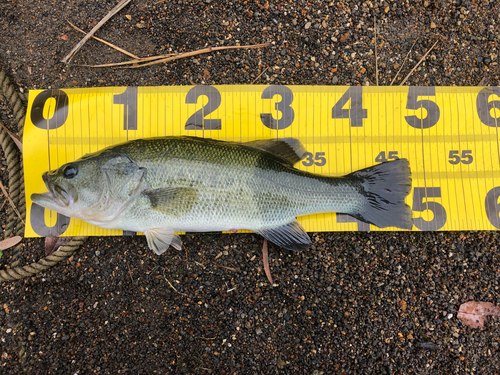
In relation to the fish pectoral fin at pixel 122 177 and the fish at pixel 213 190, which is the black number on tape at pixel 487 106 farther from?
the fish pectoral fin at pixel 122 177

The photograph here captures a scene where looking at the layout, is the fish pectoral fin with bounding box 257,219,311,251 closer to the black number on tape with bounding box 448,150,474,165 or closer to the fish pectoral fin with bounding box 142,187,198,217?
the fish pectoral fin with bounding box 142,187,198,217

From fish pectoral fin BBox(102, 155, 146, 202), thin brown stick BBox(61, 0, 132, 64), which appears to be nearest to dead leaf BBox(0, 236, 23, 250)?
fish pectoral fin BBox(102, 155, 146, 202)

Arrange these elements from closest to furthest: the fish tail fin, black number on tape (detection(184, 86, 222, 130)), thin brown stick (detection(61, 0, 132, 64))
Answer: the fish tail fin < black number on tape (detection(184, 86, 222, 130)) < thin brown stick (detection(61, 0, 132, 64))

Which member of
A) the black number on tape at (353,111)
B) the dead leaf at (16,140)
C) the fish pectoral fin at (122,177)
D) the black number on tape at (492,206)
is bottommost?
the black number on tape at (492,206)

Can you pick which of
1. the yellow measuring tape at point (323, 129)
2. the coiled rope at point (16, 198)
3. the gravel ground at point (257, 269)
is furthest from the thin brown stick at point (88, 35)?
the coiled rope at point (16, 198)

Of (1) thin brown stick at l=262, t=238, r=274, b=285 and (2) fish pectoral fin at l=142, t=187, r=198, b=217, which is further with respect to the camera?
(1) thin brown stick at l=262, t=238, r=274, b=285

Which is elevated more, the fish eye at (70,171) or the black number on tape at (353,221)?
the fish eye at (70,171)

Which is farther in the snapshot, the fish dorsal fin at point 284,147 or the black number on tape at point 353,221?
the black number on tape at point 353,221
